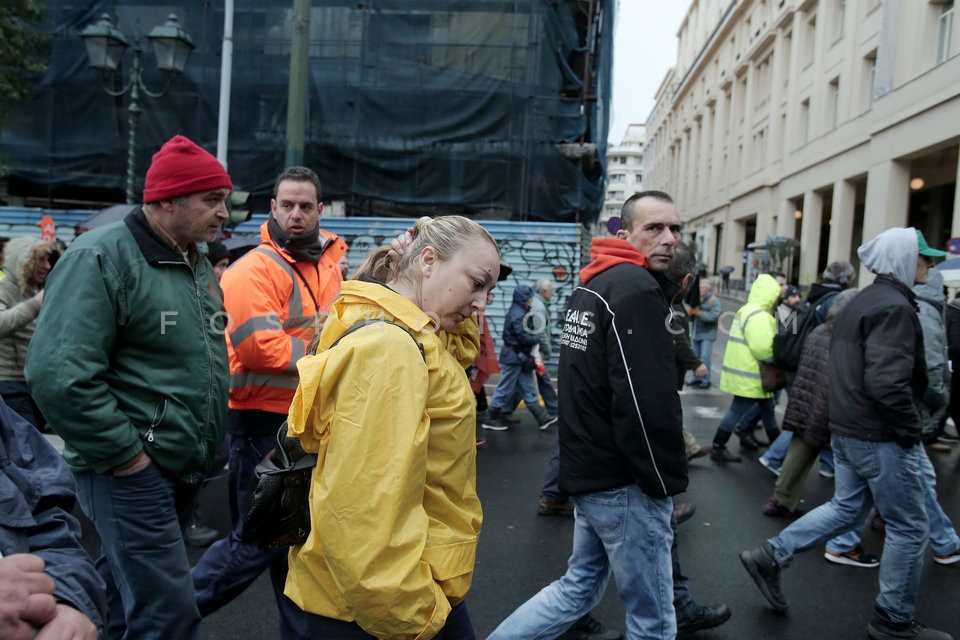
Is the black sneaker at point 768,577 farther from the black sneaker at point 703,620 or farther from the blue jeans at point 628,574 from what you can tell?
the blue jeans at point 628,574

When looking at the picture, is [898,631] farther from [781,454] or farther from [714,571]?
[781,454]

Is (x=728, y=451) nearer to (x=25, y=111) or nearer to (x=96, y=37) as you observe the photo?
(x=96, y=37)

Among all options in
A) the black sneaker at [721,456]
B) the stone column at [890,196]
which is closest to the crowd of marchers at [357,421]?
the black sneaker at [721,456]

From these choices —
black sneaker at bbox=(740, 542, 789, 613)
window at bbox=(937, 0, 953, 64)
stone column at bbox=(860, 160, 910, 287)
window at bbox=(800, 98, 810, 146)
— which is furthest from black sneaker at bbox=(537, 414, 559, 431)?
window at bbox=(800, 98, 810, 146)

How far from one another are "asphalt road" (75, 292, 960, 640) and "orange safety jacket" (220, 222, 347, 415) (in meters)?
1.22

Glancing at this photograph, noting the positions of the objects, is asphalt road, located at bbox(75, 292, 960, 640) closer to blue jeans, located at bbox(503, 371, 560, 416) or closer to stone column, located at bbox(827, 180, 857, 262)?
blue jeans, located at bbox(503, 371, 560, 416)

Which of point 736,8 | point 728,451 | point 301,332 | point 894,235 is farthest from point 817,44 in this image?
point 301,332

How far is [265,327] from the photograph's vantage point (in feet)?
10.7

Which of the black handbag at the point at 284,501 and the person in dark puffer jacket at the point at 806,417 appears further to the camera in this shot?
the person in dark puffer jacket at the point at 806,417

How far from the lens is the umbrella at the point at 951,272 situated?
9377 mm

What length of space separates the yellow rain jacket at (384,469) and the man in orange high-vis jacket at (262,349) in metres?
1.38

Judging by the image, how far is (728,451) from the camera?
7.29 m

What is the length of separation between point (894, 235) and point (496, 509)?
10.9 feet

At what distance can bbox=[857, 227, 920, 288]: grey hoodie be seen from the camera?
3.67 m
